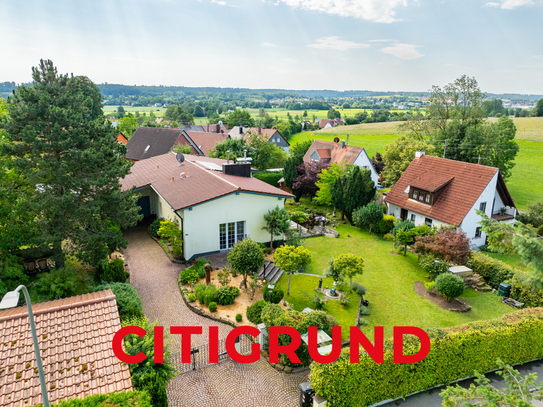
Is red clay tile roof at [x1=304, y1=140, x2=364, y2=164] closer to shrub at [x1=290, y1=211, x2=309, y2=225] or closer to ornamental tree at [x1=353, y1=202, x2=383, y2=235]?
ornamental tree at [x1=353, y1=202, x2=383, y2=235]

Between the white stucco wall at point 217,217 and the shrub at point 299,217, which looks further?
the shrub at point 299,217

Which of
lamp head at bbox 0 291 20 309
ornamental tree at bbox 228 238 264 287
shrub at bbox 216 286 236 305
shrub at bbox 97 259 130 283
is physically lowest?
shrub at bbox 216 286 236 305

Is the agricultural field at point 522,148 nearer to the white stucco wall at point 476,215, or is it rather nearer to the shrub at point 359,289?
the white stucco wall at point 476,215

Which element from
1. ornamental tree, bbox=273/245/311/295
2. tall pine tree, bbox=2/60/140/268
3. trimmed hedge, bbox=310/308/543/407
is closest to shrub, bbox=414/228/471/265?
trimmed hedge, bbox=310/308/543/407

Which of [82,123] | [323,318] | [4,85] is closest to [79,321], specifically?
[323,318]

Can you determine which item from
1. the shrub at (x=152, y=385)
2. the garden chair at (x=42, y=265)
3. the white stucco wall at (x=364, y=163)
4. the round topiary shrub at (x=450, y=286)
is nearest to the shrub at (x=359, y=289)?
the round topiary shrub at (x=450, y=286)

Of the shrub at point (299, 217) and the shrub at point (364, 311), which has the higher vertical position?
the shrub at point (299, 217)
